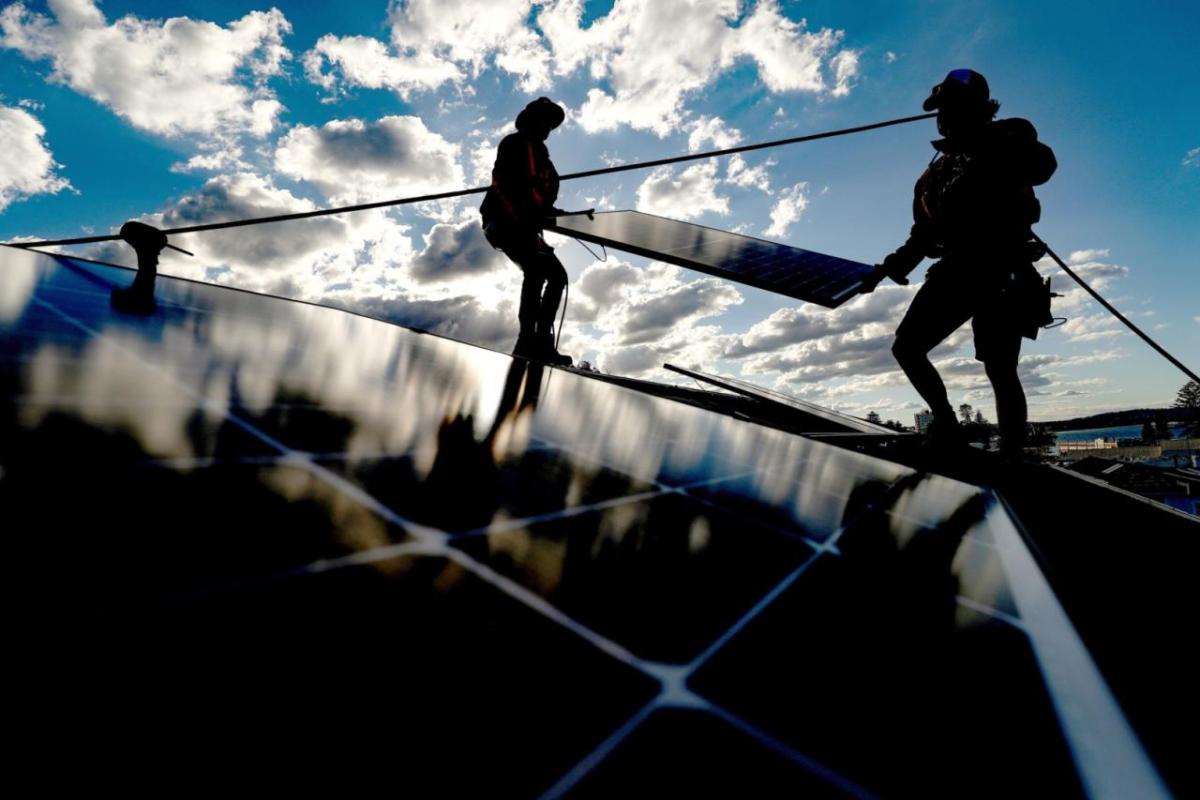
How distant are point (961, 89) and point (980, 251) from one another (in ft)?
5.12

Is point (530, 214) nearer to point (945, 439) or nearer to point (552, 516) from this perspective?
point (945, 439)

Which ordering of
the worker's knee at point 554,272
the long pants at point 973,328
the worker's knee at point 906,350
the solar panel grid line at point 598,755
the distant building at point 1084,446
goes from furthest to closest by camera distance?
the distant building at point 1084,446, the worker's knee at point 554,272, the worker's knee at point 906,350, the long pants at point 973,328, the solar panel grid line at point 598,755

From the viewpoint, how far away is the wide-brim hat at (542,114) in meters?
7.38

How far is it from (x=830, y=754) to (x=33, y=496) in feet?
3.82

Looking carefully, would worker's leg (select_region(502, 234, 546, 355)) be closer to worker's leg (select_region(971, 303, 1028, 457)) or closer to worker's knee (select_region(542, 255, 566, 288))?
worker's knee (select_region(542, 255, 566, 288))

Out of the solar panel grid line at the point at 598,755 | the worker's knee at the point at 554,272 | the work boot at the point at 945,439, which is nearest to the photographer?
the solar panel grid line at the point at 598,755

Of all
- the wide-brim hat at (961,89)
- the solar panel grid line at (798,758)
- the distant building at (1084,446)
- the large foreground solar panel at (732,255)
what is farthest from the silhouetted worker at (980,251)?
the distant building at (1084,446)

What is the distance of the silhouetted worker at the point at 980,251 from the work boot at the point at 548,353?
4.56m

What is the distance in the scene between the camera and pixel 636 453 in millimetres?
2232

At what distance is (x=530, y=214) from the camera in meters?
7.55

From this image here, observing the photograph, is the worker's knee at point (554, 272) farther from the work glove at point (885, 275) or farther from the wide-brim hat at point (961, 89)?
the wide-brim hat at point (961, 89)

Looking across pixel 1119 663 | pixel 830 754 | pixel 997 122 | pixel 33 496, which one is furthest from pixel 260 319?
pixel 997 122

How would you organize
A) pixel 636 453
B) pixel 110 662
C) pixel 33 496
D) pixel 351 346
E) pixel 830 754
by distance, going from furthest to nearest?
pixel 351 346 < pixel 636 453 < pixel 33 496 < pixel 830 754 < pixel 110 662

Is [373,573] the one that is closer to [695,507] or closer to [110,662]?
[110,662]
